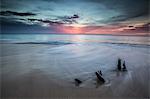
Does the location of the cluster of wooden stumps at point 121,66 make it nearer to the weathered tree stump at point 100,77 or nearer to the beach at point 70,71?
the beach at point 70,71

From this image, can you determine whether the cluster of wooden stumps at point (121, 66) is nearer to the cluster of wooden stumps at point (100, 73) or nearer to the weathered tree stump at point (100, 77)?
the cluster of wooden stumps at point (100, 73)

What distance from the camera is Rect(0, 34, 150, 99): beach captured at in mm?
1715

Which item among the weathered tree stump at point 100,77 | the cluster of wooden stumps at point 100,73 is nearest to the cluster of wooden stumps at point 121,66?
the cluster of wooden stumps at point 100,73

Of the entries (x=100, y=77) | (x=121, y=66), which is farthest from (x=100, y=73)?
(x=121, y=66)

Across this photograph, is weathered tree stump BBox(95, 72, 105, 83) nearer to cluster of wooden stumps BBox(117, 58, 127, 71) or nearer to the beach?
the beach

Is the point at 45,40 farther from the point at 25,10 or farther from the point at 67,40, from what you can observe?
the point at 25,10

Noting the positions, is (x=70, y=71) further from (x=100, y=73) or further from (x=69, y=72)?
(x=100, y=73)

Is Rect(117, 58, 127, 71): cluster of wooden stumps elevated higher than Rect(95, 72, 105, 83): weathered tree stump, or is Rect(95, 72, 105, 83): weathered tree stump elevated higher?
Rect(117, 58, 127, 71): cluster of wooden stumps

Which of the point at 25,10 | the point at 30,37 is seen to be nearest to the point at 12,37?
the point at 30,37

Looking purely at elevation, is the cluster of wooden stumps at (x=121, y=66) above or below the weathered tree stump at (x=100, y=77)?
above

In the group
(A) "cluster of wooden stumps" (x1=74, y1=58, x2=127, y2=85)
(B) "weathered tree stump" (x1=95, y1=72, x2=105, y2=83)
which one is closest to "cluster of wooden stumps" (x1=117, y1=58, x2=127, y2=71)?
(A) "cluster of wooden stumps" (x1=74, y1=58, x2=127, y2=85)

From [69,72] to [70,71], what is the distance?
14 mm

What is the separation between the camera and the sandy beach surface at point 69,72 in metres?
1.71

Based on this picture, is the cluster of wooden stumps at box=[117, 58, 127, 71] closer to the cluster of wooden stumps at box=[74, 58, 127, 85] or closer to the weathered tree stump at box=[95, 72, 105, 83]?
the cluster of wooden stumps at box=[74, 58, 127, 85]
